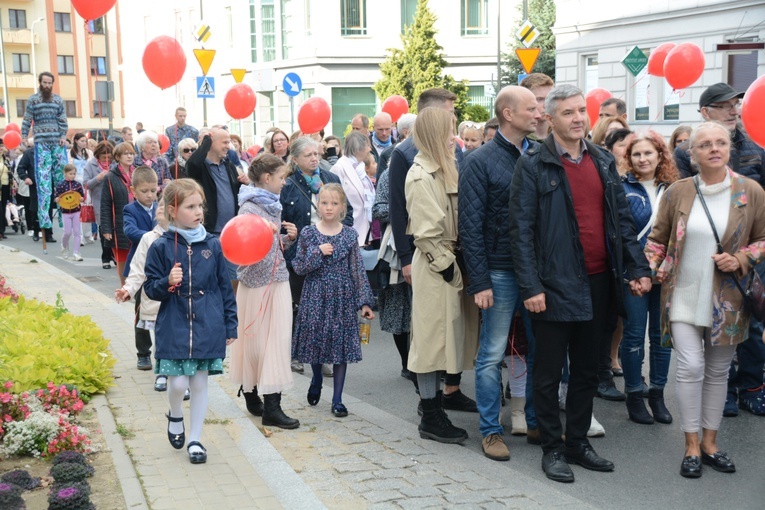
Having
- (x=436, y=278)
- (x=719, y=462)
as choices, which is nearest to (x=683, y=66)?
(x=436, y=278)

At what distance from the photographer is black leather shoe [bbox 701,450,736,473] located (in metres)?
5.91

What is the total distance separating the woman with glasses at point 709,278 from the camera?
597 centimetres

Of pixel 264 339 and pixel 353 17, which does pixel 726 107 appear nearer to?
pixel 264 339

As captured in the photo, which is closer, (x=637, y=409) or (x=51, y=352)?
(x=637, y=409)

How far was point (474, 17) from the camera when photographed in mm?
Result: 48656

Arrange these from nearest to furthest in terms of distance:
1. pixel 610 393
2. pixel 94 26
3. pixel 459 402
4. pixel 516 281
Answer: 1. pixel 516 281
2. pixel 459 402
3. pixel 610 393
4. pixel 94 26

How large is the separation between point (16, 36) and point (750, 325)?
80722 millimetres

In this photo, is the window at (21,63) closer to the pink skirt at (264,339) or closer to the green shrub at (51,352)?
the green shrub at (51,352)

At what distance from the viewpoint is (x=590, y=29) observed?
96.6 feet

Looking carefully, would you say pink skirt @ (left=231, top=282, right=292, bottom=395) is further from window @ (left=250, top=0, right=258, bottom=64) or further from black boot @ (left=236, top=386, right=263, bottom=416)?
window @ (left=250, top=0, right=258, bottom=64)

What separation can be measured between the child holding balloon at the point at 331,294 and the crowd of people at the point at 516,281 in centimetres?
1

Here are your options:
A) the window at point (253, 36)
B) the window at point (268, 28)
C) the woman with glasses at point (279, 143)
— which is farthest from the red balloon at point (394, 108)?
the window at point (253, 36)

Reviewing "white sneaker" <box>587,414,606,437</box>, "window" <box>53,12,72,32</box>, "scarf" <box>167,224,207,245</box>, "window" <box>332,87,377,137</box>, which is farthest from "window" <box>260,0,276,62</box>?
"white sneaker" <box>587,414,606,437</box>

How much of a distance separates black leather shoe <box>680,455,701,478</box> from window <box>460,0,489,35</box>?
4441cm
